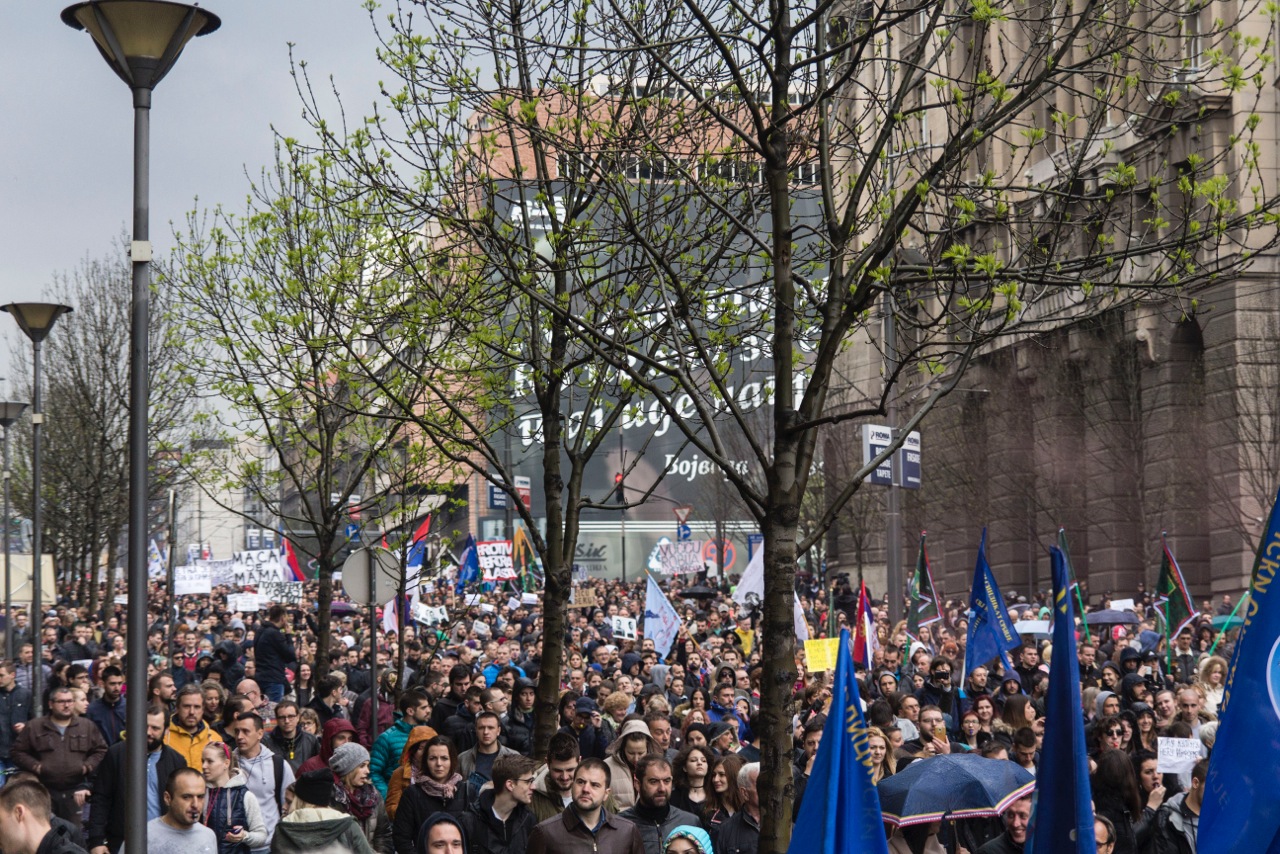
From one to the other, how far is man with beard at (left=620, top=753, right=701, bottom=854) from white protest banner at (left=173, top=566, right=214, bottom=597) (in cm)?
3273

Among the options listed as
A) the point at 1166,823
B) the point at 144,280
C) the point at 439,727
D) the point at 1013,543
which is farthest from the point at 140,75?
the point at 1013,543

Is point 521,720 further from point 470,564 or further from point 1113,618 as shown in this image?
point 470,564

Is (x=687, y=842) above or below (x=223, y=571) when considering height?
below

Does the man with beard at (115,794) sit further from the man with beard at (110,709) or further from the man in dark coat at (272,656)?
the man in dark coat at (272,656)

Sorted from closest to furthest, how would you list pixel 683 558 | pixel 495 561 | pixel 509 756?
pixel 509 756, pixel 495 561, pixel 683 558

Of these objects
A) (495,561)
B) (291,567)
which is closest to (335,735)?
(495,561)

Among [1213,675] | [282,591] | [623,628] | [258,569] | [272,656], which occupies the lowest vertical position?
[1213,675]

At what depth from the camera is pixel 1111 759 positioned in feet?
34.3

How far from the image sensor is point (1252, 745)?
5.57m

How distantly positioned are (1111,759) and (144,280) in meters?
6.01

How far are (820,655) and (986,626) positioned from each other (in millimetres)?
1788

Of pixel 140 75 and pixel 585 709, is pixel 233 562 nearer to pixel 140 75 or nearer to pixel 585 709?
pixel 585 709

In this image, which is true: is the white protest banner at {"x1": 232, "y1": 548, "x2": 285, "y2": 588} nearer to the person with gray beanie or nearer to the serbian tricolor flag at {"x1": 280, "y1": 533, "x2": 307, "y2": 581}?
the serbian tricolor flag at {"x1": 280, "y1": 533, "x2": 307, "y2": 581}

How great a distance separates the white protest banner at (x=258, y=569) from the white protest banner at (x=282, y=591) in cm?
32
